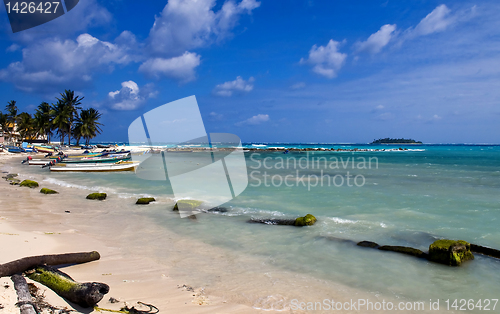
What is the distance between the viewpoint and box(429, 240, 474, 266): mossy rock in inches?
257

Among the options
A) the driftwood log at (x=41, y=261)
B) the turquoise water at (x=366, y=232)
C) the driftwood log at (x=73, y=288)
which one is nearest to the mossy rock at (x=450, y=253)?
the turquoise water at (x=366, y=232)

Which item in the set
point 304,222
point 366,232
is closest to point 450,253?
point 366,232

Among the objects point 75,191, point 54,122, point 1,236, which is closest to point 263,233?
point 1,236

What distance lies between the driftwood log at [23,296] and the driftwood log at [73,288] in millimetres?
287

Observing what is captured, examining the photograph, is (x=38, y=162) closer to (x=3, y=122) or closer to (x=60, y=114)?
(x=60, y=114)

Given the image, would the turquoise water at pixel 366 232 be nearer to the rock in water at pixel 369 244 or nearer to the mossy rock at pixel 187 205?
the rock in water at pixel 369 244

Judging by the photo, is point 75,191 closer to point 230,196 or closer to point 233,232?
point 230,196

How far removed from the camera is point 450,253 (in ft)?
21.5

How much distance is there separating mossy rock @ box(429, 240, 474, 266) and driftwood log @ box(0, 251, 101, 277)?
7640mm

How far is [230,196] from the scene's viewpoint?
1559cm

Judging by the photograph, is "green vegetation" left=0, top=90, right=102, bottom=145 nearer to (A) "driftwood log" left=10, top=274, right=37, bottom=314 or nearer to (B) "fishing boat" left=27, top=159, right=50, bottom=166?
(B) "fishing boat" left=27, top=159, right=50, bottom=166

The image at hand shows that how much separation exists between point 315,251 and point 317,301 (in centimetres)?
254

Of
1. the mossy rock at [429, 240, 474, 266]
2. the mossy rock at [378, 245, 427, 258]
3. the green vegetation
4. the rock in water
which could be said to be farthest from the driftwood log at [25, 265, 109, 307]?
the green vegetation

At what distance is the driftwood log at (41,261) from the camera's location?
3933 millimetres
